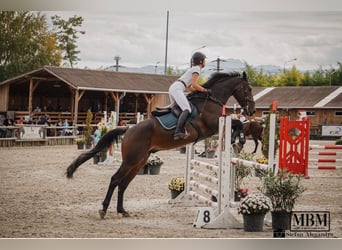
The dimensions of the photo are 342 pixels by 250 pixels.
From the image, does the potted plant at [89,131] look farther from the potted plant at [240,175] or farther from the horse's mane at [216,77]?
the potted plant at [240,175]

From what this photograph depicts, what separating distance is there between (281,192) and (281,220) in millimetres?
268

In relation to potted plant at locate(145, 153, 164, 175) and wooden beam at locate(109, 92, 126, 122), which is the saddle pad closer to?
wooden beam at locate(109, 92, 126, 122)

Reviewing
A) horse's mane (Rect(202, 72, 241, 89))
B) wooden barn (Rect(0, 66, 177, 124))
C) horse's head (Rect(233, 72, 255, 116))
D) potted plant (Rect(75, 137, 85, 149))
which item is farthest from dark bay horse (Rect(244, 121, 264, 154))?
potted plant (Rect(75, 137, 85, 149))

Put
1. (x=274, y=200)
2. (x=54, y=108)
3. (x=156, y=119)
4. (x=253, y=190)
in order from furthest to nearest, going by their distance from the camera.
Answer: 1. (x=253, y=190)
2. (x=54, y=108)
3. (x=156, y=119)
4. (x=274, y=200)

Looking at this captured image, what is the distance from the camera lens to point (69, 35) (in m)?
6.23

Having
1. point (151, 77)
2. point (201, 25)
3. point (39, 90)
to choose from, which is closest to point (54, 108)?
point (39, 90)

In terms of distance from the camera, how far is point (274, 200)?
5.62m

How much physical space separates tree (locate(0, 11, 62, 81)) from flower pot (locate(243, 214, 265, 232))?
216cm

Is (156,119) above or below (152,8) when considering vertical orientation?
below

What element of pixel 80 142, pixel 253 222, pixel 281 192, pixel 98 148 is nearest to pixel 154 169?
pixel 80 142

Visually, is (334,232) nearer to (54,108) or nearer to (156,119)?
(156,119)

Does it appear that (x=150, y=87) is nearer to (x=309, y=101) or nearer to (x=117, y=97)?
(x=117, y=97)

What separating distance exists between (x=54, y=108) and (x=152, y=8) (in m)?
1.25

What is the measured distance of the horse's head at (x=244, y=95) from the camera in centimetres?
623
